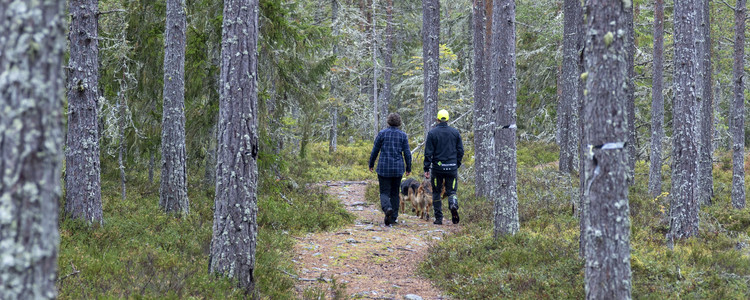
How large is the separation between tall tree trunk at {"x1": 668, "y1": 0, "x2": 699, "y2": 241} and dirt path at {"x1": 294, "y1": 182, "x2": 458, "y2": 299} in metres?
4.81

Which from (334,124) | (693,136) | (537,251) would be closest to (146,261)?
(537,251)

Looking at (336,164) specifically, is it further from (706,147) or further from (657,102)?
(706,147)

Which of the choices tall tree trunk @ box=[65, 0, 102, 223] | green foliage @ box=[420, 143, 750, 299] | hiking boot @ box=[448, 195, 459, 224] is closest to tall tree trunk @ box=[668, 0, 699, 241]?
green foliage @ box=[420, 143, 750, 299]

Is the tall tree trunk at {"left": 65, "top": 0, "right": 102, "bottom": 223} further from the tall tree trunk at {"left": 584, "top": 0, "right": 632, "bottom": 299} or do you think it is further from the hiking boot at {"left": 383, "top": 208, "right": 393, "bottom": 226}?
the tall tree trunk at {"left": 584, "top": 0, "right": 632, "bottom": 299}

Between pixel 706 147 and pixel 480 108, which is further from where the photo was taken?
pixel 706 147

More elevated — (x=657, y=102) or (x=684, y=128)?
(x=657, y=102)

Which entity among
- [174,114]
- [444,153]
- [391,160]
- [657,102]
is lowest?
[391,160]

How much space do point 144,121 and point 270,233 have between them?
5.93 m

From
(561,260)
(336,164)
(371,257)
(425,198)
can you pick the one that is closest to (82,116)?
(371,257)

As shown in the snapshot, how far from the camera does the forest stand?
8.11ft

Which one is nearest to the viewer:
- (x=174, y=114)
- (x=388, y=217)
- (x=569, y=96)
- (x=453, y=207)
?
(x=174, y=114)

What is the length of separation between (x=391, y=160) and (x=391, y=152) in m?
0.18

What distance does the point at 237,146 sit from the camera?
6023mm

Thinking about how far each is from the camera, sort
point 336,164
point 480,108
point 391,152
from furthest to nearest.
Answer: point 336,164
point 480,108
point 391,152
